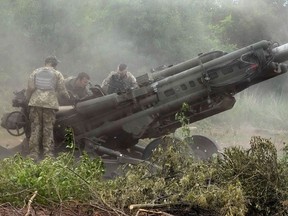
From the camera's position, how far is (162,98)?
8406 mm

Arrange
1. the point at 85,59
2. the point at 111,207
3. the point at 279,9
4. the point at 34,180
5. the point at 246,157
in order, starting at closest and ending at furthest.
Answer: the point at 111,207 → the point at 34,180 → the point at 246,157 → the point at 85,59 → the point at 279,9

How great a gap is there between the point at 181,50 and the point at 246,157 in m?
12.8

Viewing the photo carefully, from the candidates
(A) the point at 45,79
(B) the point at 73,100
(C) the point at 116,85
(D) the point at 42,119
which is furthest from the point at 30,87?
(C) the point at 116,85

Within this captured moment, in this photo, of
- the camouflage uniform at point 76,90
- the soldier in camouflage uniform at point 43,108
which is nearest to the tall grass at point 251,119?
the camouflage uniform at point 76,90

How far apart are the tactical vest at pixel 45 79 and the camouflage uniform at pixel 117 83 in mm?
856

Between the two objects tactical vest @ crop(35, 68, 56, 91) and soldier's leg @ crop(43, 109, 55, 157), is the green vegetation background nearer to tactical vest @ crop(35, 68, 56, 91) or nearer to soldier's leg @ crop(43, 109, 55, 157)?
soldier's leg @ crop(43, 109, 55, 157)

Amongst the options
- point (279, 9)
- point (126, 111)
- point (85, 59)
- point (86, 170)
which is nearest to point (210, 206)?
point (86, 170)

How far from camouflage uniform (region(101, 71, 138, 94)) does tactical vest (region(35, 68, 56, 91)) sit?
856 mm

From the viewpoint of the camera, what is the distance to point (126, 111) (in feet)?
27.8

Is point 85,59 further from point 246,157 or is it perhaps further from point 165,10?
point 246,157

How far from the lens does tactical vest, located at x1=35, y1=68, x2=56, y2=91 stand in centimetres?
841

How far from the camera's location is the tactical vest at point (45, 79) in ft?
27.6

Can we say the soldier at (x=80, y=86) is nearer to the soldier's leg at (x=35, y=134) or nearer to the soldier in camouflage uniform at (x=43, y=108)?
the soldier in camouflage uniform at (x=43, y=108)

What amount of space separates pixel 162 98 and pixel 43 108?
179 cm
